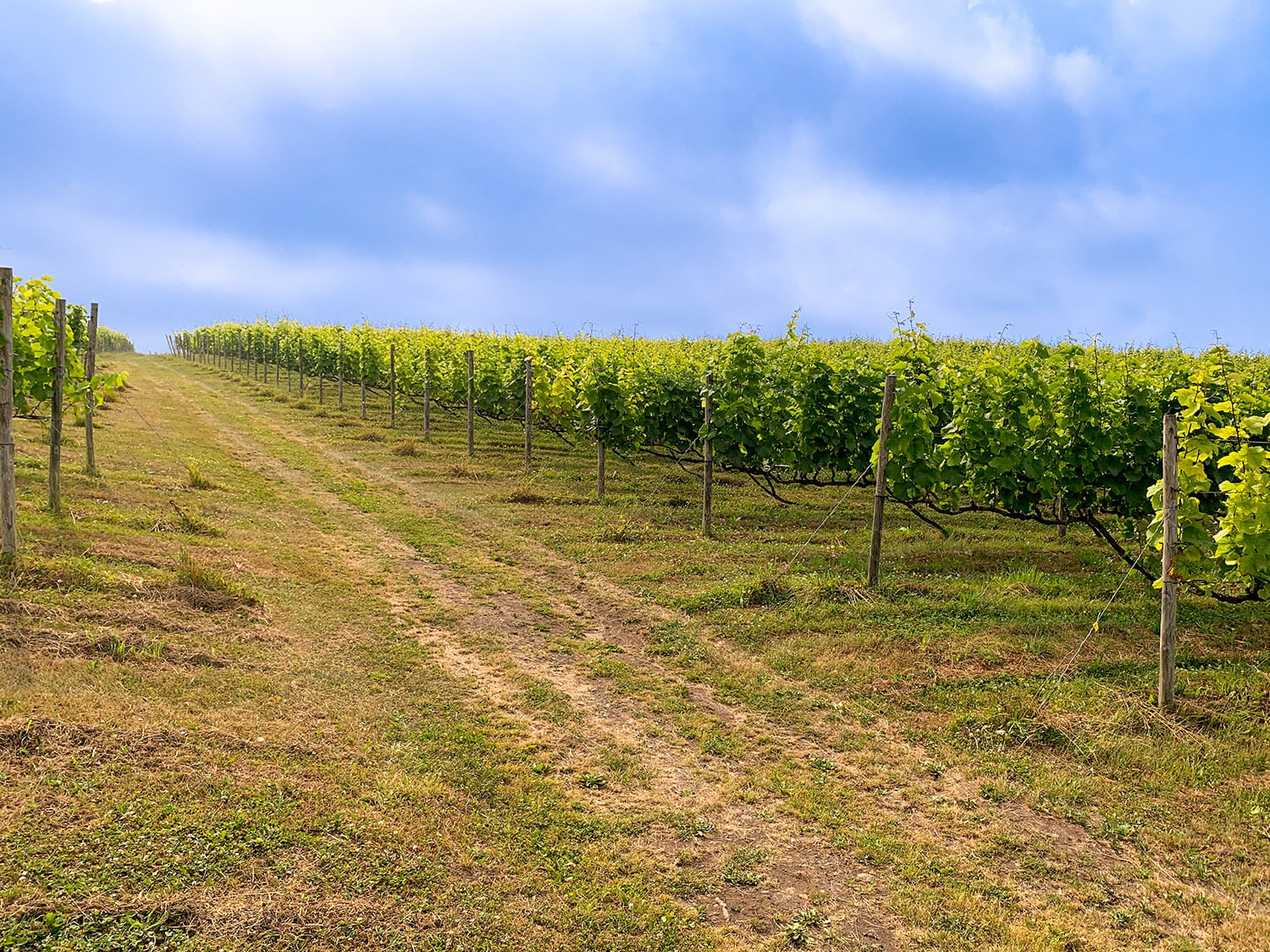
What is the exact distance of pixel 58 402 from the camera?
1103 cm

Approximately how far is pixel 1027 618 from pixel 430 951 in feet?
22.6

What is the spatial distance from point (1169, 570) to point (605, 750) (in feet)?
15.1

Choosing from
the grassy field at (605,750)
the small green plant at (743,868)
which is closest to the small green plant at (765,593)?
the grassy field at (605,750)

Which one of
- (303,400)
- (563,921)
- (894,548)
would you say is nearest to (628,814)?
(563,921)

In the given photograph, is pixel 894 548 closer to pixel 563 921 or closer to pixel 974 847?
pixel 974 847

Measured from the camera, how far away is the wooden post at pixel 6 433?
7988mm

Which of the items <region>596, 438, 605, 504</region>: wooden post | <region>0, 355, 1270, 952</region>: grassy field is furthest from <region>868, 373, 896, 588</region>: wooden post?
<region>596, 438, 605, 504</region>: wooden post

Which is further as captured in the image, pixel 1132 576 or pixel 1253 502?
pixel 1132 576

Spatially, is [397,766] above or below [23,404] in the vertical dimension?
below

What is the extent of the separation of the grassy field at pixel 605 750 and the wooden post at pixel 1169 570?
9.4 inches

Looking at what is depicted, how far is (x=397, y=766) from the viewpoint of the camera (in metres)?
5.50

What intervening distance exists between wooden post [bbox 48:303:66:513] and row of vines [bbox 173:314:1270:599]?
317 inches

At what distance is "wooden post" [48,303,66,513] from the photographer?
10.7 m

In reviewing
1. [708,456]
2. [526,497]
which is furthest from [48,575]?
[708,456]
